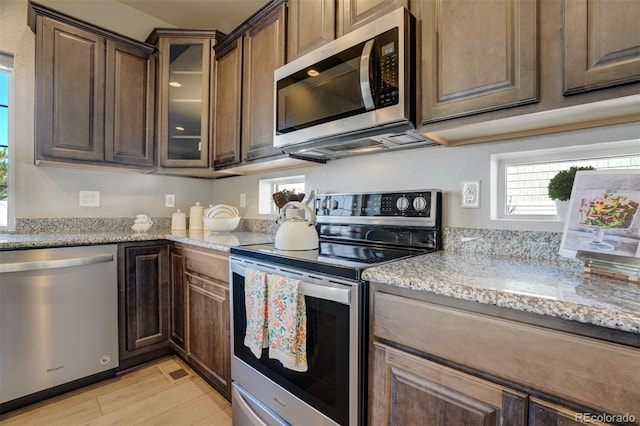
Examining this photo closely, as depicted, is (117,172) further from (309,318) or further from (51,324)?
(309,318)

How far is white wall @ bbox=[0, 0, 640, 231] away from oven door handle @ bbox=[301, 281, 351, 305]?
699 mm

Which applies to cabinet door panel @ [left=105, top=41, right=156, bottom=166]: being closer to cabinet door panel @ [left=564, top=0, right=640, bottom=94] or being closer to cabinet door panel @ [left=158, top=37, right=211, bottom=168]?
cabinet door panel @ [left=158, top=37, right=211, bottom=168]

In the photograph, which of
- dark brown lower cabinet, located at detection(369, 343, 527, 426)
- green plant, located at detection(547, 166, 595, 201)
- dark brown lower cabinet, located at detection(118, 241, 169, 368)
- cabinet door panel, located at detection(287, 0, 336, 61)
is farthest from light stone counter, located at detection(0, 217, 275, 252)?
green plant, located at detection(547, 166, 595, 201)

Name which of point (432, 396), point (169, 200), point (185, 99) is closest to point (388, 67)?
point (432, 396)

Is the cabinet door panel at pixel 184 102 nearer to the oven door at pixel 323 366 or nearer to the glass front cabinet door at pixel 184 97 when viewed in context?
the glass front cabinet door at pixel 184 97

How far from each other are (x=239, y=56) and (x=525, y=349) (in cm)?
218

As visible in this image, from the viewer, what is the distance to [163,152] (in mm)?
2266

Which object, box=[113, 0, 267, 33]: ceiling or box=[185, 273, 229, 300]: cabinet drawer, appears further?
box=[113, 0, 267, 33]: ceiling

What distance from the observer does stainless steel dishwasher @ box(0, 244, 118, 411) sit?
59.6 inches

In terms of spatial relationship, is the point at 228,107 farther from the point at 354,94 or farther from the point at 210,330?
the point at 210,330

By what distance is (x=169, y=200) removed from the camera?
8.64ft

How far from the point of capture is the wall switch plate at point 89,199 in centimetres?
220

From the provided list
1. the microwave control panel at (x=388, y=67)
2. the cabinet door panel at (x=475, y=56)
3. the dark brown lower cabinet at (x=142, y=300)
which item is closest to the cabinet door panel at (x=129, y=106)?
the dark brown lower cabinet at (x=142, y=300)

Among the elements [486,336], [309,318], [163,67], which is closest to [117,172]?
[163,67]
